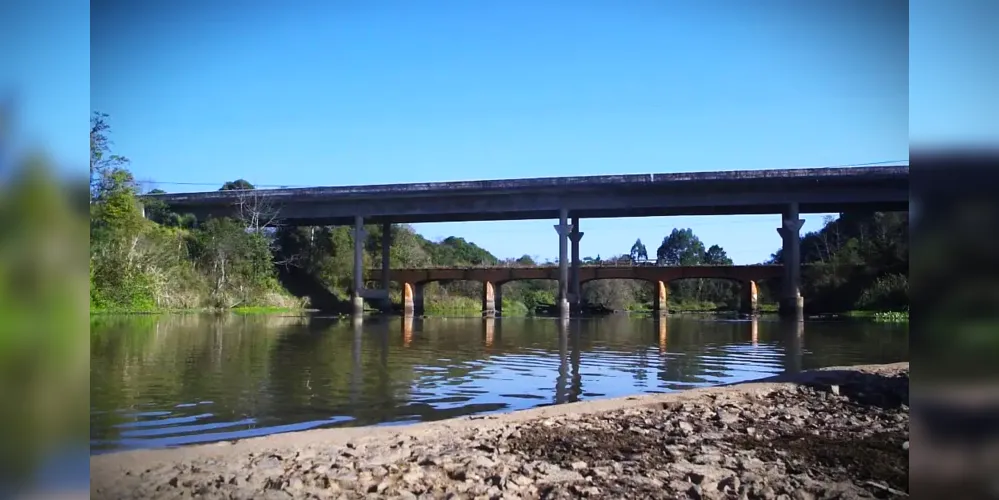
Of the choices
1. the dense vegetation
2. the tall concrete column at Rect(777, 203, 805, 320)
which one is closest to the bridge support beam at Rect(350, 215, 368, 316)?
the dense vegetation

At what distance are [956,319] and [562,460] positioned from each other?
123 inches

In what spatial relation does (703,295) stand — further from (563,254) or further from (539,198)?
(539,198)

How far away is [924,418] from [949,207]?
681 mm

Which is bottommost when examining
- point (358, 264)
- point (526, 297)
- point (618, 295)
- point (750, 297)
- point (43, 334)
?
point (526, 297)

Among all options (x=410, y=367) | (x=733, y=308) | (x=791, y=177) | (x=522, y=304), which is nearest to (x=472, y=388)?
(x=410, y=367)

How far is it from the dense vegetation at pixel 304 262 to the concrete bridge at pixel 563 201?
1298mm

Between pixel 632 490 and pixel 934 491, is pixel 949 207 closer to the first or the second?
pixel 934 491

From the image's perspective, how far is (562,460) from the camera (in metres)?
4.85

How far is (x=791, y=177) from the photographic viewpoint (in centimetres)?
3559

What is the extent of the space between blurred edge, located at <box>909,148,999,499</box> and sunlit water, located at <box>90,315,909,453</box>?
212 inches

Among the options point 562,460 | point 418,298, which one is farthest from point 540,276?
point 562,460

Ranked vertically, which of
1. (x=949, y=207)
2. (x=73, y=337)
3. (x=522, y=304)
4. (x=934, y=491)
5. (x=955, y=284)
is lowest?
(x=522, y=304)

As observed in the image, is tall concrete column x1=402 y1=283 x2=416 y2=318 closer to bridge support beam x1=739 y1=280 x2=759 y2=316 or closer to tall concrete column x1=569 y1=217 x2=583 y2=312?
tall concrete column x1=569 y1=217 x2=583 y2=312

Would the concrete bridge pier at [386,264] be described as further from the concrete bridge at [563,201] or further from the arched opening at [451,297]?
the arched opening at [451,297]
